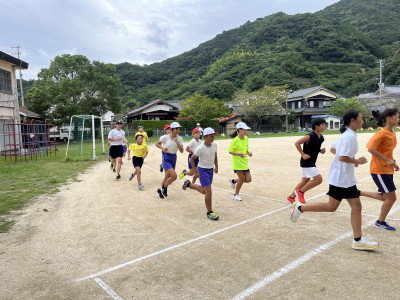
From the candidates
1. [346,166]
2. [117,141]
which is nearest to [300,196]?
[346,166]

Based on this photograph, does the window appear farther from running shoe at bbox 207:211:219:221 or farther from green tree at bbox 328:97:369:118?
green tree at bbox 328:97:369:118

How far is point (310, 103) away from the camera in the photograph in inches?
2222

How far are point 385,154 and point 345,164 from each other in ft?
3.62

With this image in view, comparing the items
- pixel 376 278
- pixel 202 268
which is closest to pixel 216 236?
pixel 202 268

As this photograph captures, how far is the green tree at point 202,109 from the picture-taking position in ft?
142

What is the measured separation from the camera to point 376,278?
3.15 m

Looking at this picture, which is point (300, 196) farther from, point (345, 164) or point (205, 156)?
point (345, 164)

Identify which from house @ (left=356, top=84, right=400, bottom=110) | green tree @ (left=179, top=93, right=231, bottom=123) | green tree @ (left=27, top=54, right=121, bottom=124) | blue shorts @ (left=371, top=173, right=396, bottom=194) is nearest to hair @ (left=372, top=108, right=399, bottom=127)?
blue shorts @ (left=371, top=173, right=396, bottom=194)

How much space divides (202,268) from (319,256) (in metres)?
1.51

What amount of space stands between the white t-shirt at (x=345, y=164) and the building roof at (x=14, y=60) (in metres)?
20.3

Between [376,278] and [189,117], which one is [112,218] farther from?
[189,117]

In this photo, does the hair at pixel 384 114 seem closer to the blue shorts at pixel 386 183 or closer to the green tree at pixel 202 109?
the blue shorts at pixel 386 183

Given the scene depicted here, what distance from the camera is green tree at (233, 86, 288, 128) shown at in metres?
48.2

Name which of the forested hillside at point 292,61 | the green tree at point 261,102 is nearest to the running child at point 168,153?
the green tree at point 261,102
